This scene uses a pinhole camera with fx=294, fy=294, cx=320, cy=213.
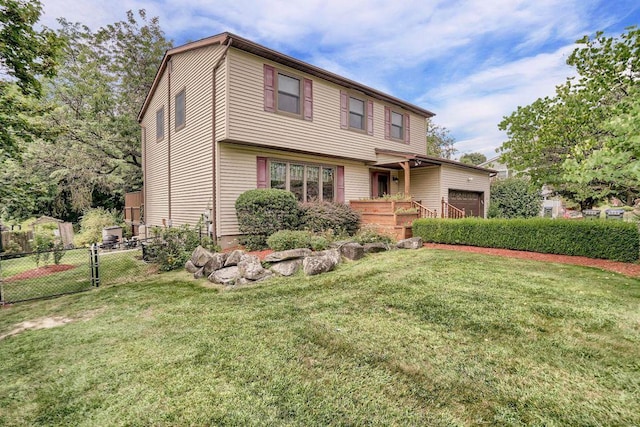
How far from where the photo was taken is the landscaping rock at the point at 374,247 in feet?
27.9

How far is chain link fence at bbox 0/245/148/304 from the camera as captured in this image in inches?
236

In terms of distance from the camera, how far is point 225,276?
623 cm

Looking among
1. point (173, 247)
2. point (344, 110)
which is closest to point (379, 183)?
point (344, 110)

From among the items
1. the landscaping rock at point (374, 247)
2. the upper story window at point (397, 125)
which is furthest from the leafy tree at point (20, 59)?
A: the upper story window at point (397, 125)

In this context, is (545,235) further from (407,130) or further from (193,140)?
(193,140)

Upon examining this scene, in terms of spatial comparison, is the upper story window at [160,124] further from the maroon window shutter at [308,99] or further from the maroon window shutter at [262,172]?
the maroon window shutter at [308,99]

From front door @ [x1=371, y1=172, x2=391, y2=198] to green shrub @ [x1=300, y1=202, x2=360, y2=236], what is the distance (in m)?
3.83

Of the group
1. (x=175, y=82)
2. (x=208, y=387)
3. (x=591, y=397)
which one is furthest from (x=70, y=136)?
(x=591, y=397)

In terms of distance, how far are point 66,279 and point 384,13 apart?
12411 mm

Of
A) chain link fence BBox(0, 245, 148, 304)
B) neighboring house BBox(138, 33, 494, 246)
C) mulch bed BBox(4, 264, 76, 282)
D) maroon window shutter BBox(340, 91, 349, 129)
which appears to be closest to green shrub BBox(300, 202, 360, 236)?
neighboring house BBox(138, 33, 494, 246)

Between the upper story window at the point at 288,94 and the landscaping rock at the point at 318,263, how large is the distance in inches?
229

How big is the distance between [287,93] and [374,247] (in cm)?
613

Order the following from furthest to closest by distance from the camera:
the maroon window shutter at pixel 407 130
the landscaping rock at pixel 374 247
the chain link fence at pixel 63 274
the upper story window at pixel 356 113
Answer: the maroon window shutter at pixel 407 130, the upper story window at pixel 356 113, the landscaping rock at pixel 374 247, the chain link fence at pixel 63 274

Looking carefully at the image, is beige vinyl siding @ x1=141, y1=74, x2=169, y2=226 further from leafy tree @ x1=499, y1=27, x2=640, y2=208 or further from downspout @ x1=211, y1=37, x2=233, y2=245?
leafy tree @ x1=499, y1=27, x2=640, y2=208
